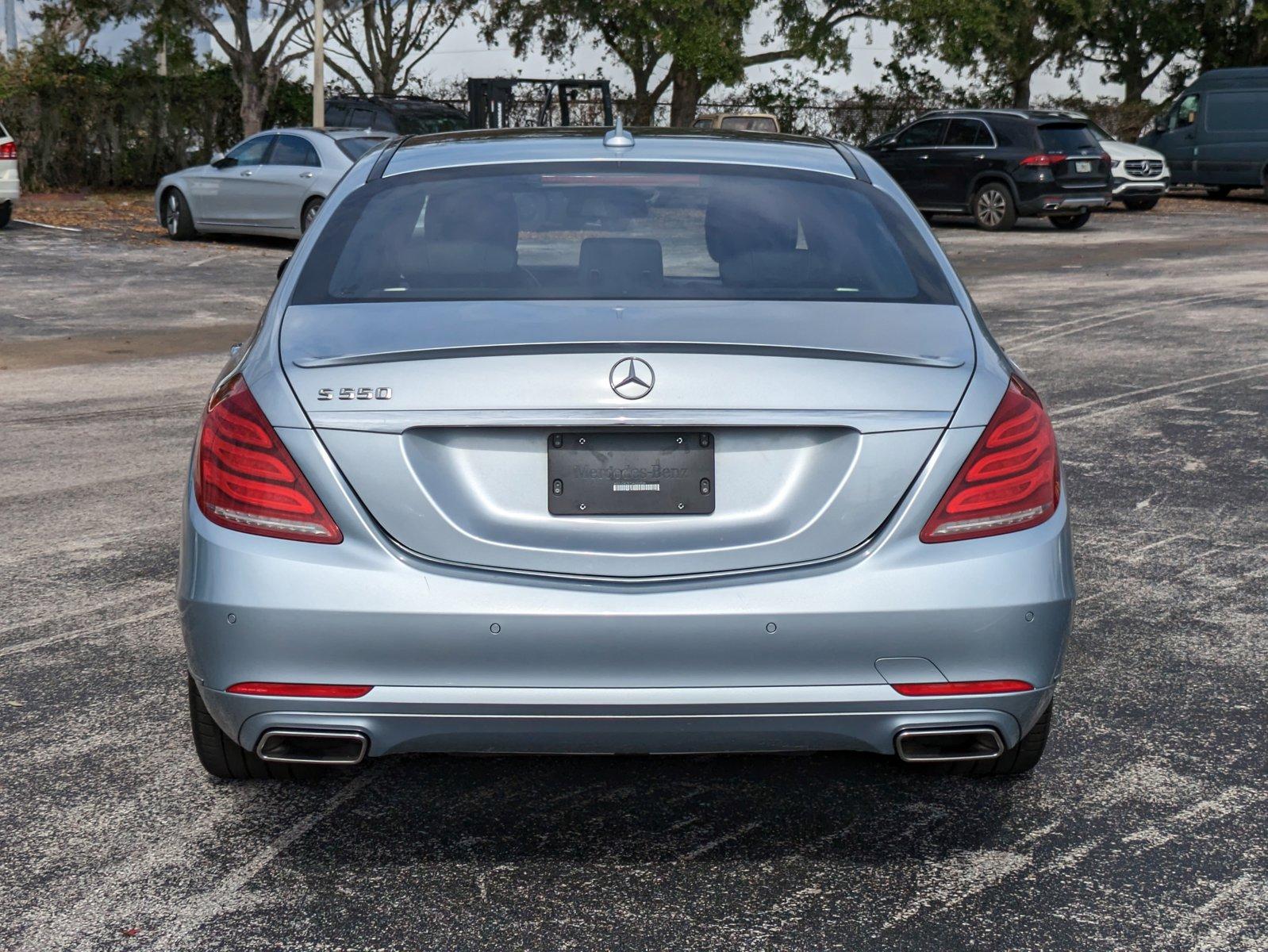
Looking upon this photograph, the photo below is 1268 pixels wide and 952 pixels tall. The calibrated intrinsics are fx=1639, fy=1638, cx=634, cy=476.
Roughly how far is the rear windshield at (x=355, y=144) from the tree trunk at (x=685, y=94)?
15.3 meters

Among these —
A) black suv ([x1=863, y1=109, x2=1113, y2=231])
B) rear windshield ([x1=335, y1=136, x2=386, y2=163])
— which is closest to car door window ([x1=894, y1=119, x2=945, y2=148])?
black suv ([x1=863, y1=109, x2=1113, y2=231])

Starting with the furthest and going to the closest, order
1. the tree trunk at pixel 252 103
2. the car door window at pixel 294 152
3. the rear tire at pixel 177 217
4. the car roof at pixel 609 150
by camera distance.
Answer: the tree trunk at pixel 252 103, the rear tire at pixel 177 217, the car door window at pixel 294 152, the car roof at pixel 609 150

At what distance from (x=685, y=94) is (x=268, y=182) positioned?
1644cm

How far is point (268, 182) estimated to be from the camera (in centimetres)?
2019

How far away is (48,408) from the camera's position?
31.4 feet

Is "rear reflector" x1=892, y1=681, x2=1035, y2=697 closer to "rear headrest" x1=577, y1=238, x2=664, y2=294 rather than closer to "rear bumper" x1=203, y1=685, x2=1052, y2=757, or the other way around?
"rear bumper" x1=203, y1=685, x2=1052, y2=757

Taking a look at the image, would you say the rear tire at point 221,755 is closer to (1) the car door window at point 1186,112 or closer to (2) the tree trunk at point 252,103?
(2) the tree trunk at point 252,103

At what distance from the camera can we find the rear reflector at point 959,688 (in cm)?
321

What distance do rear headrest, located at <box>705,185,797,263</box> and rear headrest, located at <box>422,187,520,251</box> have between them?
493 mm

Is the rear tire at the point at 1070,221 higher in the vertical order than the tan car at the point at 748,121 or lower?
lower

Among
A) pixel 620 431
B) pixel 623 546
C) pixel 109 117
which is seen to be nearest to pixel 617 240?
pixel 620 431

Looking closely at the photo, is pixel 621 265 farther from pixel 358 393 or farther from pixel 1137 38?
pixel 1137 38

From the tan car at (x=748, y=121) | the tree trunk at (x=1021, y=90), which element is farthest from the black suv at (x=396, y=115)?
the tree trunk at (x=1021, y=90)

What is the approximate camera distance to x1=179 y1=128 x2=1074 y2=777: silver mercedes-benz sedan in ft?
10.3
